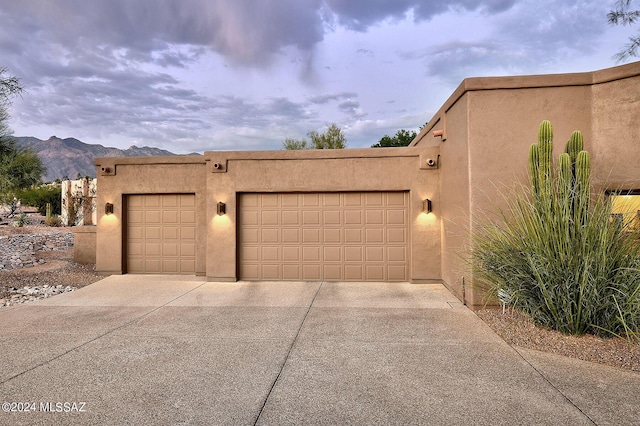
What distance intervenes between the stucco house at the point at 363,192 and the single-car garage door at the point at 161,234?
29mm

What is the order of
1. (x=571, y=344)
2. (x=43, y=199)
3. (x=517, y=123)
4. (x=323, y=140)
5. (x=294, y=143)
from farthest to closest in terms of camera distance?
(x=294, y=143) < (x=323, y=140) < (x=43, y=199) < (x=517, y=123) < (x=571, y=344)

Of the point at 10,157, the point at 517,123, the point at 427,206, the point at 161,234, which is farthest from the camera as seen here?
the point at 10,157

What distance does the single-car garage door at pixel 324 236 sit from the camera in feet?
31.4

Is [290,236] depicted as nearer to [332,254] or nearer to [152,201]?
[332,254]

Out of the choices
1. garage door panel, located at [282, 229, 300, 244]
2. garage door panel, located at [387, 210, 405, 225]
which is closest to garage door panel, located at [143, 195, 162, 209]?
garage door panel, located at [282, 229, 300, 244]

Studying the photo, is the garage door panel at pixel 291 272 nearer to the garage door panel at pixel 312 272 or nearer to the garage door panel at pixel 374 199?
the garage door panel at pixel 312 272

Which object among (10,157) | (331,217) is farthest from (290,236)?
(10,157)

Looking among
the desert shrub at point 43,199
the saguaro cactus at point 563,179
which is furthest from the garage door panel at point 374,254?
the desert shrub at point 43,199

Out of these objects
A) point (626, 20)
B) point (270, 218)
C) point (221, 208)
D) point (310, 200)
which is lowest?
point (270, 218)

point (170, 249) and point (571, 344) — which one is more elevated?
point (170, 249)

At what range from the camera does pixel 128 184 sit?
10.7 metres

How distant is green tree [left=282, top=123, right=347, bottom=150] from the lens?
3122cm

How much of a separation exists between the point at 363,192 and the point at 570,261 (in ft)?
17.6

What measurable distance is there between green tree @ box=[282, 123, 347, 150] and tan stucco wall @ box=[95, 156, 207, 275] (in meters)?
21.1
